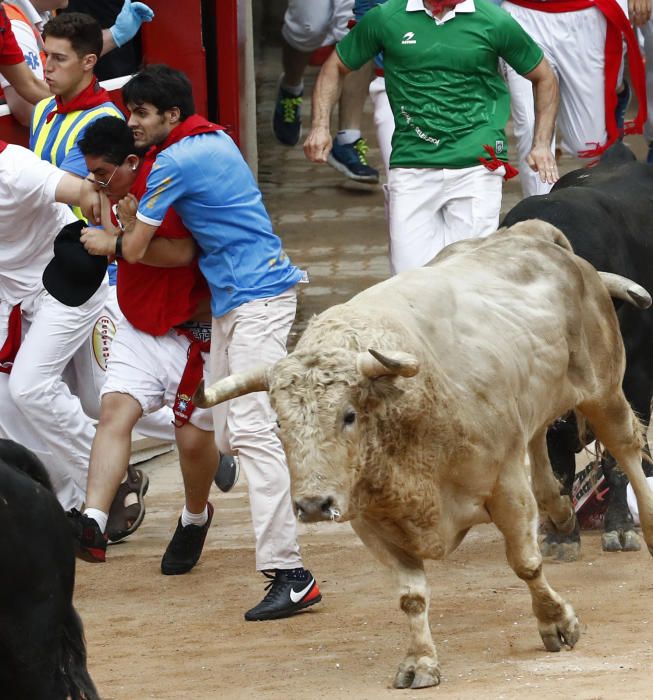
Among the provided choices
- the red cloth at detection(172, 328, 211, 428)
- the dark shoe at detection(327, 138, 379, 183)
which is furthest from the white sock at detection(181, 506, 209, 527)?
the dark shoe at detection(327, 138, 379, 183)

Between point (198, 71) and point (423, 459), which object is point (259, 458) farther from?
point (198, 71)

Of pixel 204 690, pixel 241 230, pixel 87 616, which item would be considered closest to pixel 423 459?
pixel 204 690

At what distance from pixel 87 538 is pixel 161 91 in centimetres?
181

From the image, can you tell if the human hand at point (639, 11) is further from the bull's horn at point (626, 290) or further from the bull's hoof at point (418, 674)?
the bull's hoof at point (418, 674)

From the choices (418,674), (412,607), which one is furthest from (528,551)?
(418,674)

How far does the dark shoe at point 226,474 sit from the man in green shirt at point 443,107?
4.43 ft

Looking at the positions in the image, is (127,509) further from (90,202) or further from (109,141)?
(109,141)

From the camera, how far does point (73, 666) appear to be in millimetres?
5305

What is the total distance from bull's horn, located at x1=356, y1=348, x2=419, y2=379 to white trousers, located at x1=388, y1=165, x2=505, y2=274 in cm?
343

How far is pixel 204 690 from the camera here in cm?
619

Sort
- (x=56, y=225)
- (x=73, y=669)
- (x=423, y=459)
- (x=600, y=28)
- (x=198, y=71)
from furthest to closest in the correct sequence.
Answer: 1. (x=198, y=71)
2. (x=600, y=28)
3. (x=56, y=225)
4. (x=423, y=459)
5. (x=73, y=669)

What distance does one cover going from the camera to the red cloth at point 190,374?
24.3 feet

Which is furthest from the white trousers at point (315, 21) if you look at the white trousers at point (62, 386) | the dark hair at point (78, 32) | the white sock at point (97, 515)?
the white sock at point (97, 515)

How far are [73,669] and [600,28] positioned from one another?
6.04m
